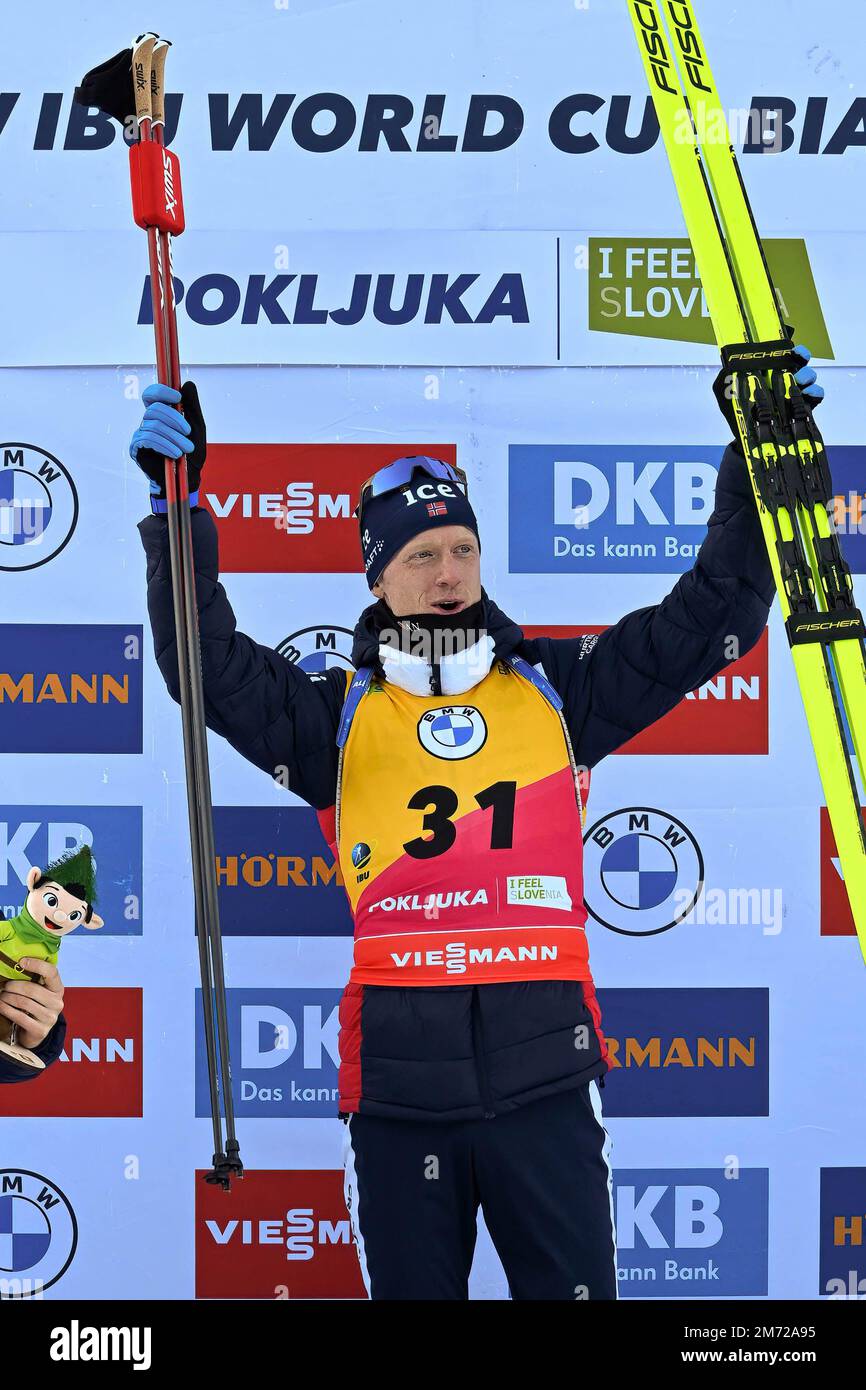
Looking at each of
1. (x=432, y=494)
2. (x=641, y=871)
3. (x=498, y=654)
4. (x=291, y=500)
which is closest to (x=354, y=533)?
(x=291, y=500)

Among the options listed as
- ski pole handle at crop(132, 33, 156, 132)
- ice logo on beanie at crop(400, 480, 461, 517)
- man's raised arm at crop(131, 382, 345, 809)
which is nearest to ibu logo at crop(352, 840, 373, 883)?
man's raised arm at crop(131, 382, 345, 809)

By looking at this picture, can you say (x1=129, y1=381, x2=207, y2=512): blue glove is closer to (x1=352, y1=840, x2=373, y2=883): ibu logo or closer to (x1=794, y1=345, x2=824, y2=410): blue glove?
(x1=352, y1=840, x2=373, y2=883): ibu logo

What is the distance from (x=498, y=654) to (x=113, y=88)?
959 mm

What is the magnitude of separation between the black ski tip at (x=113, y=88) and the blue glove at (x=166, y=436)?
382mm

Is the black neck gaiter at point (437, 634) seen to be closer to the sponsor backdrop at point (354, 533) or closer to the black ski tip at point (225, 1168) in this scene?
the sponsor backdrop at point (354, 533)

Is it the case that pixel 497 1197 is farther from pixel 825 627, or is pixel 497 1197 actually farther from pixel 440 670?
pixel 825 627

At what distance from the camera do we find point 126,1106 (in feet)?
8.30

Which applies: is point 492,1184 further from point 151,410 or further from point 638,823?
point 151,410

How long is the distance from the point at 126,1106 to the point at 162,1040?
144 mm

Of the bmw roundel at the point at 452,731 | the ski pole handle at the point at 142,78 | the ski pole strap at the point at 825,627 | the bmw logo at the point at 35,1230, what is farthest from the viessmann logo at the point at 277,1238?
the ski pole handle at the point at 142,78

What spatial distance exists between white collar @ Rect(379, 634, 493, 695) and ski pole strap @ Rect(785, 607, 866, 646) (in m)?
0.50

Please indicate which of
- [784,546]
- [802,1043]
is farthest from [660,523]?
[802,1043]

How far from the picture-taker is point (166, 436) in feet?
5.97

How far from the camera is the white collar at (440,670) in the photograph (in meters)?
2.01
